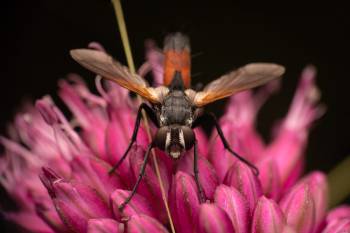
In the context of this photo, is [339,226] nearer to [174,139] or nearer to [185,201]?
[185,201]

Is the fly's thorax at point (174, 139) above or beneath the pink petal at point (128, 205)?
above

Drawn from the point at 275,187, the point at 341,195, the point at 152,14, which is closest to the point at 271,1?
the point at 152,14

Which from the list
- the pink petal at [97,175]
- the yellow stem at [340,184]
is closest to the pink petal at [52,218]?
the pink petal at [97,175]

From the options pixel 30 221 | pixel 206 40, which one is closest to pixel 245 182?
pixel 30 221

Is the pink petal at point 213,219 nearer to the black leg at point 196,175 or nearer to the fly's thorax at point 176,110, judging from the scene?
the black leg at point 196,175

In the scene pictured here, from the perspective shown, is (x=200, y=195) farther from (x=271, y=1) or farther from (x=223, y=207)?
(x=271, y=1)

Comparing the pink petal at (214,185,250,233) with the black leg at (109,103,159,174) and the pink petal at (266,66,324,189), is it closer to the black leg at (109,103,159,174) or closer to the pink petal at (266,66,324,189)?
the black leg at (109,103,159,174)
